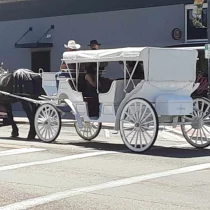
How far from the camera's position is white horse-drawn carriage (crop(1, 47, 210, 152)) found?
12242 mm

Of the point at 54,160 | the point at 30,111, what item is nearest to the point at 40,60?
the point at 30,111

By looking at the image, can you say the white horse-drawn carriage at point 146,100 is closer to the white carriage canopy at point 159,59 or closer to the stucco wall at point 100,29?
the white carriage canopy at point 159,59

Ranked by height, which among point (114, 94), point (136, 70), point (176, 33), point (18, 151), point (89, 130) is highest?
point (176, 33)

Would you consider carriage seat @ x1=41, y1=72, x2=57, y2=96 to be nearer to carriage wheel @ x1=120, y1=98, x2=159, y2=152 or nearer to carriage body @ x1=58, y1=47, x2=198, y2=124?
carriage body @ x1=58, y1=47, x2=198, y2=124

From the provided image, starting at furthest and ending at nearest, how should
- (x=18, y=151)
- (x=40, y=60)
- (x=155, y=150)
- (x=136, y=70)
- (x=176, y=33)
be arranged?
(x=40, y=60) < (x=176, y=33) < (x=136, y=70) < (x=155, y=150) < (x=18, y=151)

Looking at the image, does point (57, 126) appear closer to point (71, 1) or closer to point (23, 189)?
point (23, 189)

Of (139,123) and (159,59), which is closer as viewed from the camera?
(139,123)

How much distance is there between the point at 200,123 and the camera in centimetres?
1302

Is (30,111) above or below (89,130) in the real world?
above

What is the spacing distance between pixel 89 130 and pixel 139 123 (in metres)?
2.71

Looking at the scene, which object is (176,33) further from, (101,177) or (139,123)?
(101,177)

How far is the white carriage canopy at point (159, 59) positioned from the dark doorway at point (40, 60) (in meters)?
15.9

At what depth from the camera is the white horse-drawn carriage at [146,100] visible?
12.2 metres

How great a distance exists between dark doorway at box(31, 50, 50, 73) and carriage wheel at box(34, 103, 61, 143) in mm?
14852
